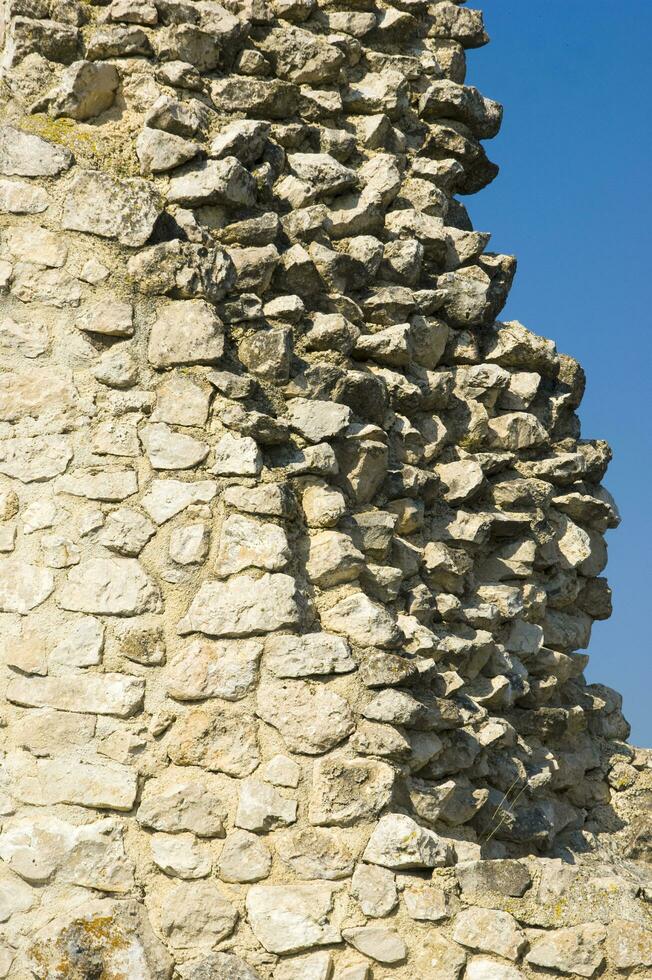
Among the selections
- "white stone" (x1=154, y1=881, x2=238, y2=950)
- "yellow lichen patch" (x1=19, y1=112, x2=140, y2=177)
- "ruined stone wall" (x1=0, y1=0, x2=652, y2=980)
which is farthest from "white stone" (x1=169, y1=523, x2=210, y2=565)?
"yellow lichen patch" (x1=19, y1=112, x2=140, y2=177)

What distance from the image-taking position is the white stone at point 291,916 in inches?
174

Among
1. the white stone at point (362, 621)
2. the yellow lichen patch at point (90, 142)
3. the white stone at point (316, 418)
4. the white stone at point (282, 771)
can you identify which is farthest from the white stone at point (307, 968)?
the yellow lichen patch at point (90, 142)

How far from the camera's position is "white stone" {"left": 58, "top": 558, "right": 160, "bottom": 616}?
16.0ft

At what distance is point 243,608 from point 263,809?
765 millimetres

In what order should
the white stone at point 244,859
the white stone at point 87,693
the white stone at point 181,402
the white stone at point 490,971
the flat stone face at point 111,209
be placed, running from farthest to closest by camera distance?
the flat stone face at point 111,209
the white stone at point 181,402
the white stone at point 87,693
the white stone at point 244,859
the white stone at point 490,971

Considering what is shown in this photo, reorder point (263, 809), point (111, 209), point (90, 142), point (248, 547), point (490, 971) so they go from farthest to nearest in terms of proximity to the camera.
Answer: point (90, 142)
point (111, 209)
point (248, 547)
point (263, 809)
point (490, 971)

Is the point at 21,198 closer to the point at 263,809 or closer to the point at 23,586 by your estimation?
the point at 23,586

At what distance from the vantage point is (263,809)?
4605 millimetres

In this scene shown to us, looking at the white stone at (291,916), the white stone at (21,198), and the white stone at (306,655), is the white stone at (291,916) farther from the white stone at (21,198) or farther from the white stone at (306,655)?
the white stone at (21,198)

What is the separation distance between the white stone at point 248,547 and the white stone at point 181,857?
1027 mm

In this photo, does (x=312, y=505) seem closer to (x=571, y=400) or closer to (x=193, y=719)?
(x=193, y=719)

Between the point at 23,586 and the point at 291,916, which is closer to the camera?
the point at 291,916

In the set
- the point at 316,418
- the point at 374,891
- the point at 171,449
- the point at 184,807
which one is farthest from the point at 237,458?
the point at 374,891

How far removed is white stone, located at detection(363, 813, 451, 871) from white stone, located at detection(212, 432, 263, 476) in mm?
1458
